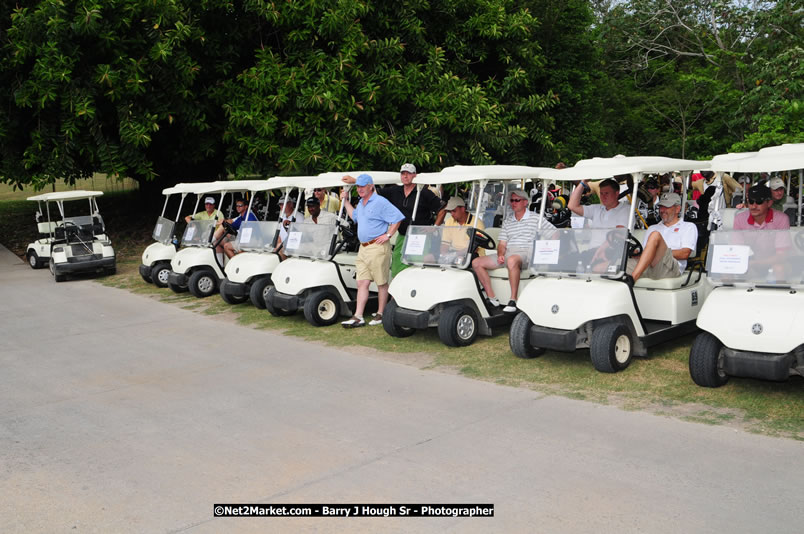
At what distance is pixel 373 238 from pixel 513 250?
1.64 meters

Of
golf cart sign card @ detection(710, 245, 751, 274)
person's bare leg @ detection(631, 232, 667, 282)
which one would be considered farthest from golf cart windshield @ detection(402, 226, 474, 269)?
golf cart sign card @ detection(710, 245, 751, 274)

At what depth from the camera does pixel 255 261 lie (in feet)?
32.8

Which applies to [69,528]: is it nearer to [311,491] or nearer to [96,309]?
[311,491]

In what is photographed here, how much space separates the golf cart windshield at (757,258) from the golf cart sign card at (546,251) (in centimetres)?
136

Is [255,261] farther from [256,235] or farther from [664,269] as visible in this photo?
[664,269]

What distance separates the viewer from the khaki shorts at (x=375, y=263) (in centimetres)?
835

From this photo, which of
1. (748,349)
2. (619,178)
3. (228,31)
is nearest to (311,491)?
(748,349)

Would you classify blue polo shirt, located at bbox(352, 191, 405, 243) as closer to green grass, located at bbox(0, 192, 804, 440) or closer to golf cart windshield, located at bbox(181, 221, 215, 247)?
green grass, located at bbox(0, 192, 804, 440)

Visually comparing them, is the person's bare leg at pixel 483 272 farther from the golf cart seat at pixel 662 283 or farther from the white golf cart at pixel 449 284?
the golf cart seat at pixel 662 283

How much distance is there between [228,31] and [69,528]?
14.4 m

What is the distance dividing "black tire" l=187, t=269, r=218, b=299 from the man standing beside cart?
3618 millimetres

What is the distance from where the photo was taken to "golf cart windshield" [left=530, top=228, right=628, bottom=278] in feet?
21.1

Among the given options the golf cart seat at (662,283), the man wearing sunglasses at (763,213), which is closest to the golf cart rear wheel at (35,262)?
the golf cart seat at (662,283)

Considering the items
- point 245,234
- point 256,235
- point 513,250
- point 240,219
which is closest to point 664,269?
point 513,250
